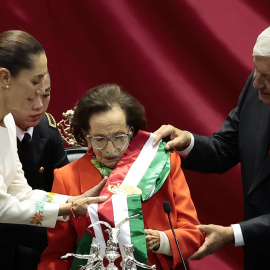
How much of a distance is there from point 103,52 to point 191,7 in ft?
1.61

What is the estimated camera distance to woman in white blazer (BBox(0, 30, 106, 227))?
6.24 ft

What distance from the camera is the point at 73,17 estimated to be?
3111 mm

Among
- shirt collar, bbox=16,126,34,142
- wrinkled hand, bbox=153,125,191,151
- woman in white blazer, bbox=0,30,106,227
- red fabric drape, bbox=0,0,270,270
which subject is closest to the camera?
woman in white blazer, bbox=0,30,106,227

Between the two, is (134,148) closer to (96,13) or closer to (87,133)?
(87,133)

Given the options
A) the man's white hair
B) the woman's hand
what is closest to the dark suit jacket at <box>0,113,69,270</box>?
the woman's hand

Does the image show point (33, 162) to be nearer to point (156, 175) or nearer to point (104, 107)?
point (104, 107)

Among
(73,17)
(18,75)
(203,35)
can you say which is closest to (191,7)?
(203,35)

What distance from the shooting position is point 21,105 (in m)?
1.96

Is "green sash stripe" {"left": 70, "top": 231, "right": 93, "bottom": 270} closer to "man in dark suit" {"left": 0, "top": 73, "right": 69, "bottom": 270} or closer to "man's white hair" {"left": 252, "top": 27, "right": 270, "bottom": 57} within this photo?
"man in dark suit" {"left": 0, "top": 73, "right": 69, "bottom": 270}

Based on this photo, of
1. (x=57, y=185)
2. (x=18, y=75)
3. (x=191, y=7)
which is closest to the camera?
(x=18, y=75)

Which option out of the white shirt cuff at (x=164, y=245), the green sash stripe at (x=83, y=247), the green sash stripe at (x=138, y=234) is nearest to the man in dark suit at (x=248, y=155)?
the white shirt cuff at (x=164, y=245)

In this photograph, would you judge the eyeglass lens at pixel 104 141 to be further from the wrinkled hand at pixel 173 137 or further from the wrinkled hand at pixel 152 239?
the wrinkled hand at pixel 152 239

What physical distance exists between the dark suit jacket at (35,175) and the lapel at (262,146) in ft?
2.53

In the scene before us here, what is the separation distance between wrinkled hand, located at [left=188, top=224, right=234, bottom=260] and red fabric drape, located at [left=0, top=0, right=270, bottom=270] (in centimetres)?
93
